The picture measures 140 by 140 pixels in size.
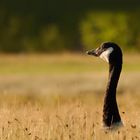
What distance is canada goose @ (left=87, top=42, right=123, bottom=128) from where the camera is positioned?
8.82 m

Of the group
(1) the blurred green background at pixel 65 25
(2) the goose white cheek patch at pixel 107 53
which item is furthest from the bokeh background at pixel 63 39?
(2) the goose white cheek patch at pixel 107 53

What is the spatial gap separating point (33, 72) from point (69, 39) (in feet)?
38.3

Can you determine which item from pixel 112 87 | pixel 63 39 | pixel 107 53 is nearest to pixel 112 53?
pixel 107 53

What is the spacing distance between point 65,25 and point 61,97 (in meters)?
34.1

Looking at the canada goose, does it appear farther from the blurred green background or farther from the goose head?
the blurred green background

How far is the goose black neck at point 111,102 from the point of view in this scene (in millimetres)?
8828

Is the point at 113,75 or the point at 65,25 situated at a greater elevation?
the point at 65,25

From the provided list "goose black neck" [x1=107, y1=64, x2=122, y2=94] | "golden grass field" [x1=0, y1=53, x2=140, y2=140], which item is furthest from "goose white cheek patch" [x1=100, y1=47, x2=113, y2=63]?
"golden grass field" [x1=0, y1=53, x2=140, y2=140]

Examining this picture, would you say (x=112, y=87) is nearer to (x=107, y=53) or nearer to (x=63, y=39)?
(x=107, y=53)

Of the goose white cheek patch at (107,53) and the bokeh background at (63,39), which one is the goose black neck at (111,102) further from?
the bokeh background at (63,39)

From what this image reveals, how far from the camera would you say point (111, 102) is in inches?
349

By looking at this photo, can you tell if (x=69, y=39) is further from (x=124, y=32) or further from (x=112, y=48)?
(x=112, y=48)

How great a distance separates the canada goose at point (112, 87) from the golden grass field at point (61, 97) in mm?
125

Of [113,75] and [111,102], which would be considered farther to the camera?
[113,75]
